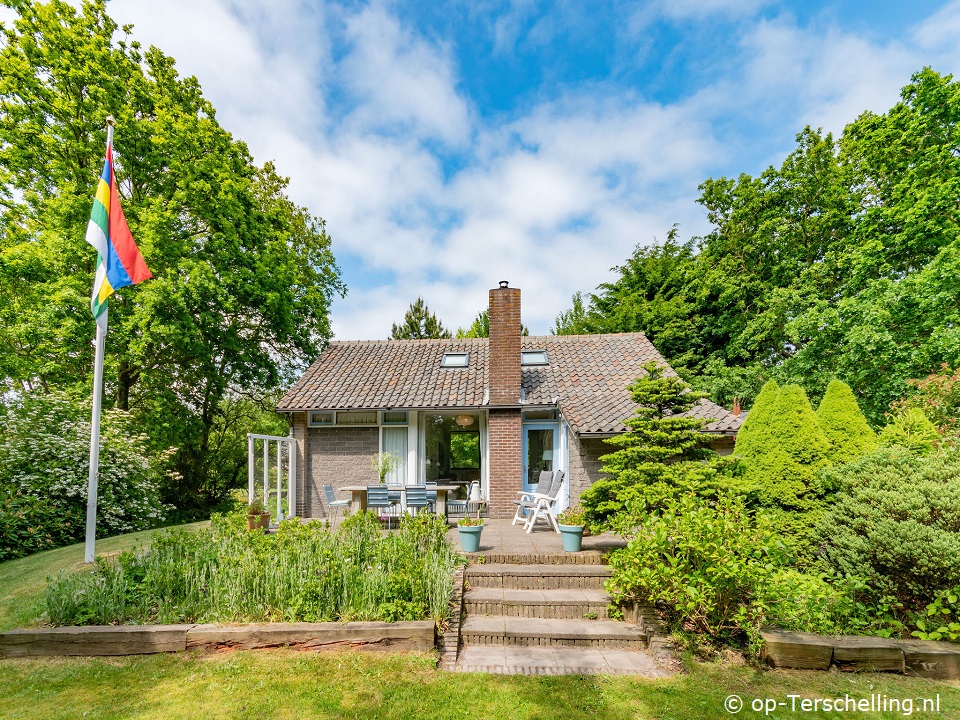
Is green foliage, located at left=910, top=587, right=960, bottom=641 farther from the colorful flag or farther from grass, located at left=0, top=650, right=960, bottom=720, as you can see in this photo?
the colorful flag

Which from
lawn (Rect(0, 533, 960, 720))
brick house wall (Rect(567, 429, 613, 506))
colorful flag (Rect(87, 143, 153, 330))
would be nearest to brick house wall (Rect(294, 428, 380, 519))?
brick house wall (Rect(567, 429, 613, 506))

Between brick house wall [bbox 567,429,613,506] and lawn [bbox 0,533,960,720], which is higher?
brick house wall [bbox 567,429,613,506]

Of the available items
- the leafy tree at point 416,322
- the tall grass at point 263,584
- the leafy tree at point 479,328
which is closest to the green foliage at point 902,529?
the tall grass at point 263,584

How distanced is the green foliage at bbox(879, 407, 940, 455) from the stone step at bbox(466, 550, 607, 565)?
182 inches

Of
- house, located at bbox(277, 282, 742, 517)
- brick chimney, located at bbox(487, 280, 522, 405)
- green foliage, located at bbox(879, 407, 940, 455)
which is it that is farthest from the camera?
brick chimney, located at bbox(487, 280, 522, 405)

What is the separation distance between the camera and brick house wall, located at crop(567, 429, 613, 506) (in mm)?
10859

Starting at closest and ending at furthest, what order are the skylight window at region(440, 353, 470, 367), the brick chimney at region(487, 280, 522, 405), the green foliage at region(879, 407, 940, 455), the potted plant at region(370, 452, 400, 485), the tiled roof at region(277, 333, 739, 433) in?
the green foliage at region(879, 407, 940, 455), the tiled roof at region(277, 333, 739, 433), the brick chimney at region(487, 280, 522, 405), the potted plant at region(370, 452, 400, 485), the skylight window at region(440, 353, 470, 367)

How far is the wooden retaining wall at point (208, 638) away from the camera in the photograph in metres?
4.82

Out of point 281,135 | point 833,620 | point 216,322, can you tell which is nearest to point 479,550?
point 833,620

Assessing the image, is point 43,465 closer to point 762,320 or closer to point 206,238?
point 206,238

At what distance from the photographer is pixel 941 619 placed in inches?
195

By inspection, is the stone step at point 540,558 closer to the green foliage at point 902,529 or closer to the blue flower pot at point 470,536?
the blue flower pot at point 470,536

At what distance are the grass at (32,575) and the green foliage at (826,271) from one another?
686 inches

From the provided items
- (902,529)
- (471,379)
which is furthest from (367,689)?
(471,379)
